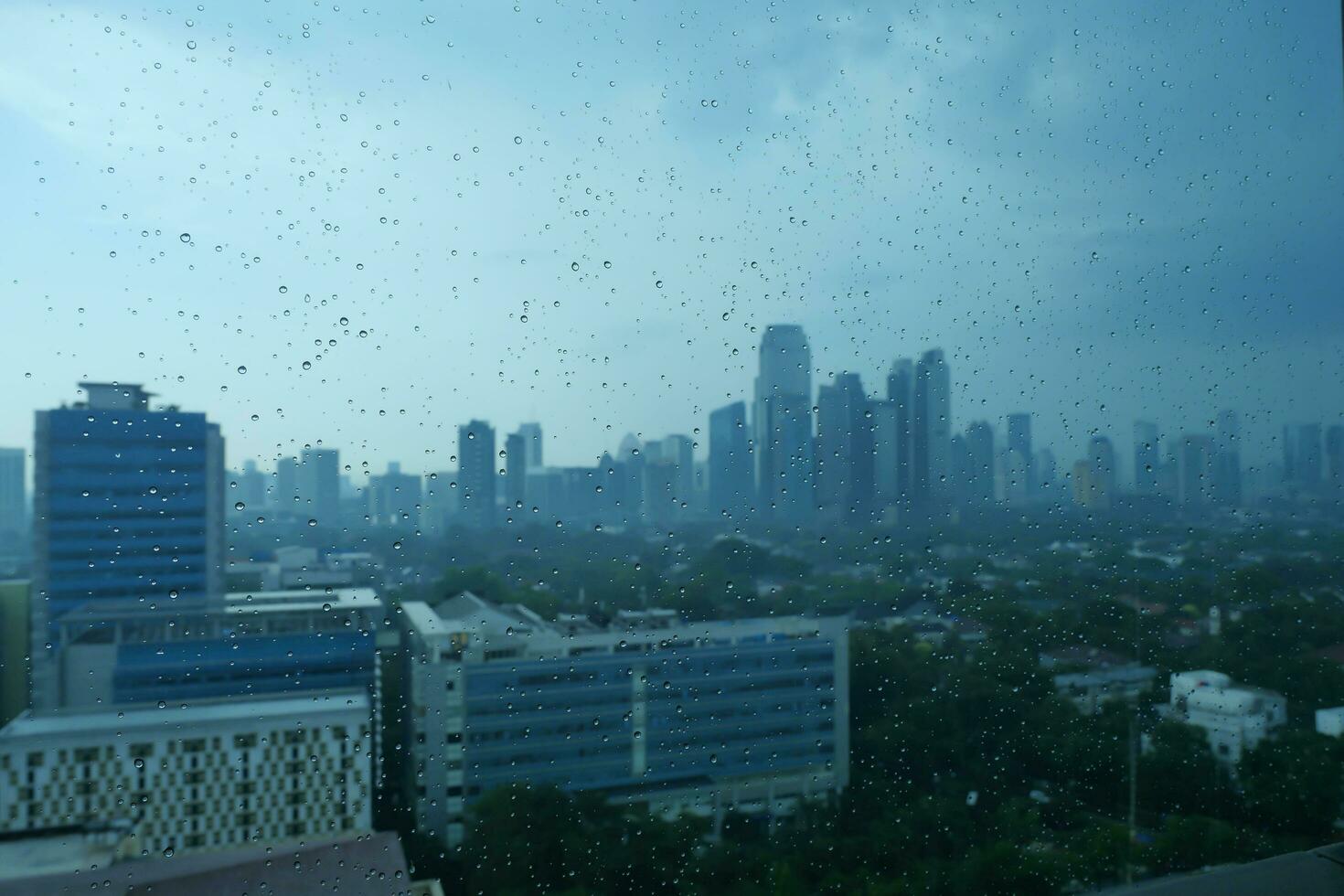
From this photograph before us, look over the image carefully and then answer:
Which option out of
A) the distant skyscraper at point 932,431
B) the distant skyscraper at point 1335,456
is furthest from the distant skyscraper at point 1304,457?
the distant skyscraper at point 932,431

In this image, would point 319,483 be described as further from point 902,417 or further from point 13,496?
point 902,417

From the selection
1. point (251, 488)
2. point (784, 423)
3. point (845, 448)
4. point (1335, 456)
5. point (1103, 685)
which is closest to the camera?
point (251, 488)

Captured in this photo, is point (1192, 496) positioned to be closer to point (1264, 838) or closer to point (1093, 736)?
point (1093, 736)

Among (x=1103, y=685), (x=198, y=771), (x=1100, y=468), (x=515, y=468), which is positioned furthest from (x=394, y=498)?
(x=1103, y=685)

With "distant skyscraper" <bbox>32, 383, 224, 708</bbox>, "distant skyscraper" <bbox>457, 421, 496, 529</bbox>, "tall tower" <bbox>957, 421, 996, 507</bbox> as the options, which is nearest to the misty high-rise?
"tall tower" <bbox>957, 421, 996, 507</bbox>

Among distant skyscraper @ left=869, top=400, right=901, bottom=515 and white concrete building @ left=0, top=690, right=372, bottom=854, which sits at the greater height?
distant skyscraper @ left=869, top=400, right=901, bottom=515

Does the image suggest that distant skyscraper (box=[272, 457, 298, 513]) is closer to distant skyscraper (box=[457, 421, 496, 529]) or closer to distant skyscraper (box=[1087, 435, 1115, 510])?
distant skyscraper (box=[457, 421, 496, 529])
